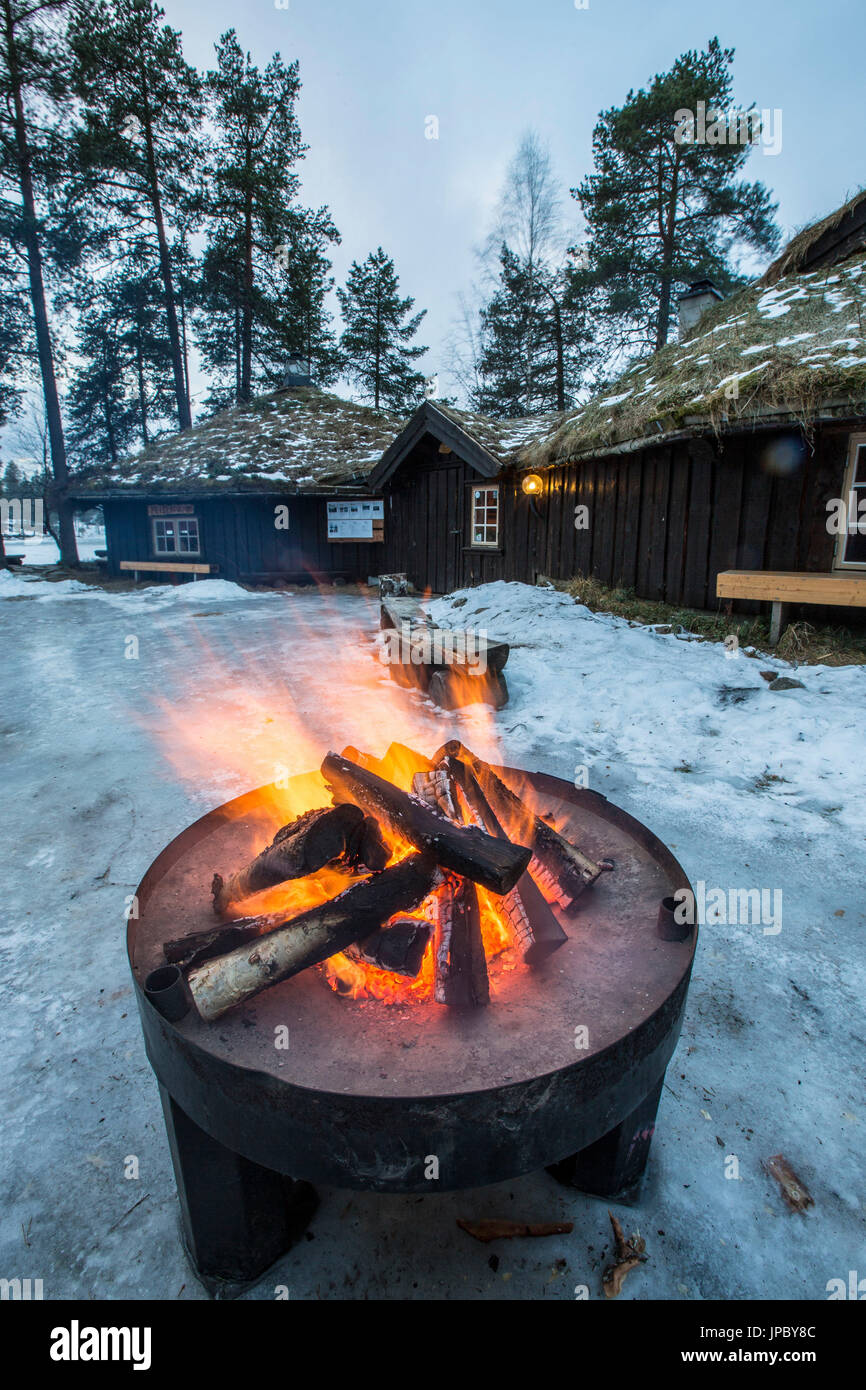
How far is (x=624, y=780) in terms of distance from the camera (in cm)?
491

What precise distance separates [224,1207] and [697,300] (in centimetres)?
1485

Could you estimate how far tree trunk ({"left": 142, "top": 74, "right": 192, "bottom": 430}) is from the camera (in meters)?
21.4

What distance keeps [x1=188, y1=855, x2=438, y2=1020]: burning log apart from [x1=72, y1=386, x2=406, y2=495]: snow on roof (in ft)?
56.7

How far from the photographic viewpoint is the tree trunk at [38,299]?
1731cm

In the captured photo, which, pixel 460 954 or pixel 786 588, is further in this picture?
pixel 786 588

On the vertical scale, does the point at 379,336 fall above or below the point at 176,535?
above

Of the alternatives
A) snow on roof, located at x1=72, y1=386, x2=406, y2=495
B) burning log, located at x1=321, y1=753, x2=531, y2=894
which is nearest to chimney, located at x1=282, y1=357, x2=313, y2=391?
snow on roof, located at x1=72, y1=386, x2=406, y2=495

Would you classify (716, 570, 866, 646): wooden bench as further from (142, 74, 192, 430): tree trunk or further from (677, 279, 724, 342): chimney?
(142, 74, 192, 430): tree trunk

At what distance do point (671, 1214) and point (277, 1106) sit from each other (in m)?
1.41

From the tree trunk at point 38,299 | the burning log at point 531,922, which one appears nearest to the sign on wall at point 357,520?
the tree trunk at point 38,299

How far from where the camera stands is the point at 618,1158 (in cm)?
185

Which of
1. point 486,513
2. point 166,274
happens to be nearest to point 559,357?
point 486,513

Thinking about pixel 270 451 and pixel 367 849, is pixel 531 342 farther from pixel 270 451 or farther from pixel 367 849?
pixel 367 849
